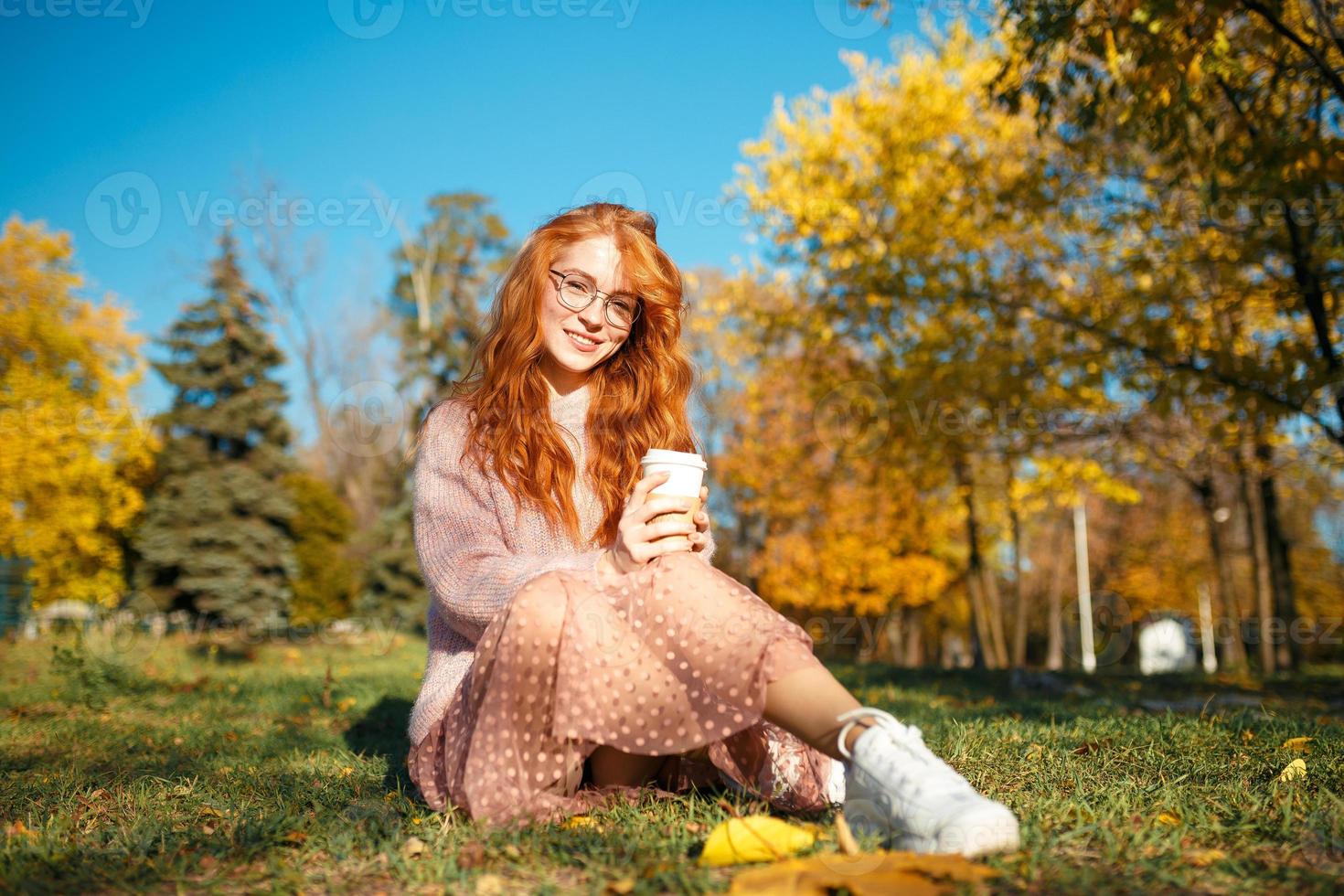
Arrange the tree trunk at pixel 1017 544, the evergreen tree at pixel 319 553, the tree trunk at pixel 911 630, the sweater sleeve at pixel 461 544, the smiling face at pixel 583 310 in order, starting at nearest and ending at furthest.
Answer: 1. the sweater sleeve at pixel 461 544
2. the smiling face at pixel 583 310
3. the tree trunk at pixel 1017 544
4. the evergreen tree at pixel 319 553
5. the tree trunk at pixel 911 630

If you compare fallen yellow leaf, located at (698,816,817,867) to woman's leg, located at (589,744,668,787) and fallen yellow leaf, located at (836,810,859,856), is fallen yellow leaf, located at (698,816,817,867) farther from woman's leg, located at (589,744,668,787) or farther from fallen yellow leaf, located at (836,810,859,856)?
woman's leg, located at (589,744,668,787)

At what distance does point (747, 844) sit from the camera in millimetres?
1757

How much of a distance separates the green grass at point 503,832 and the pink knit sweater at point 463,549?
38 centimetres

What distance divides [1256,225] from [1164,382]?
1.19 m

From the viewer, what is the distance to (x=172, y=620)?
14141 millimetres

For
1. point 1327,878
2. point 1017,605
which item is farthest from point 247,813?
point 1017,605

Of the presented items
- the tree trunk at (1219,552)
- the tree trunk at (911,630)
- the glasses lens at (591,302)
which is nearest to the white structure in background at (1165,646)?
the tree trunk at (911,630)

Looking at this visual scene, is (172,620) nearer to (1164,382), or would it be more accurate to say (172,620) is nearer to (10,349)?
(10,349)

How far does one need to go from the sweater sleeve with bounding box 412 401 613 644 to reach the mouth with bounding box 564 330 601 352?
1.31ft

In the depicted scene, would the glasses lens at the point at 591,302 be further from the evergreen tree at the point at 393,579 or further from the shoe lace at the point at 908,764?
the evergreen tree at the point at 393,579

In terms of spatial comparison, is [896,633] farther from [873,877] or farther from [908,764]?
[873,877]

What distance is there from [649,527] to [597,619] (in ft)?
0.80

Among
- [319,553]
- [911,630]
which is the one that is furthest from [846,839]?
Answer: [911,630]

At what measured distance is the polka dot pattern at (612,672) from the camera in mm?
1978
